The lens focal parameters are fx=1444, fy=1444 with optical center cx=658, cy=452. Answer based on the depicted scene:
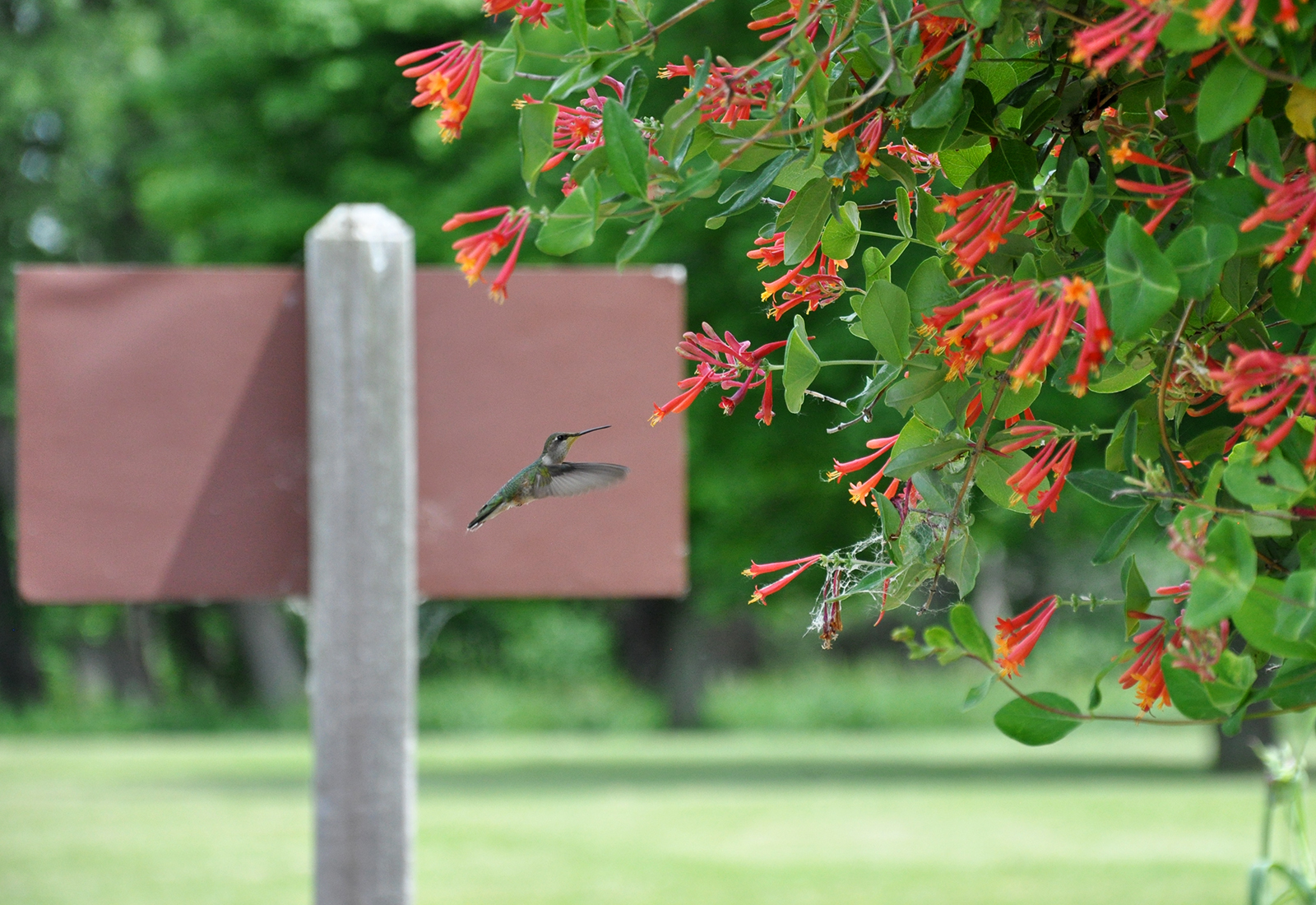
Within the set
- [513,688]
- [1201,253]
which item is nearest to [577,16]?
[1201,253]

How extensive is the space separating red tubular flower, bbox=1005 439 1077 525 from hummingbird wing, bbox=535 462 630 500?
79 centimetres

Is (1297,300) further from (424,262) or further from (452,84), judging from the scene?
(424,262)

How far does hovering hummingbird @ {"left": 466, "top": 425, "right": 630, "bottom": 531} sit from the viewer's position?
1.89m

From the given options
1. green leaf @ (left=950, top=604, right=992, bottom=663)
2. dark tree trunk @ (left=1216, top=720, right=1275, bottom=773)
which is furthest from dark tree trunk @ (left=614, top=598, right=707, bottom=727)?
green leaf @ (left=950, top=604, right=992, bottom=663)

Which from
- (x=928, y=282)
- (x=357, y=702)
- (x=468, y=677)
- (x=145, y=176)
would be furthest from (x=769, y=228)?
(x=468, y=677)

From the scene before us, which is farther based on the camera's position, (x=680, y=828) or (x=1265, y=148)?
(x=680, y=828)

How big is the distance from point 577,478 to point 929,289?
0.86 m

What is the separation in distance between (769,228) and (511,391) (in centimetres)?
141

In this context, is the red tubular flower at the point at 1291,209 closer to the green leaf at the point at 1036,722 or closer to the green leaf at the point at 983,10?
the green leaf at the point at 983,10

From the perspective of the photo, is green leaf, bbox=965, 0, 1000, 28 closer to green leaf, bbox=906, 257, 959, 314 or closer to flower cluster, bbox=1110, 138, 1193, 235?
flower cluster, bbox=1110, 138, 1193, 235

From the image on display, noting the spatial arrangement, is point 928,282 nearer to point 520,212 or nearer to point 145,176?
point 520,212

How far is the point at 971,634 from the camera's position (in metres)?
1.01

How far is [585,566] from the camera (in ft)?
8.95

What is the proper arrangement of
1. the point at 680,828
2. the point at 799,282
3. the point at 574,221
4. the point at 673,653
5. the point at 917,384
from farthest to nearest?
the point at 673,653, the point at 680,828, the point at 799,282, the point at 917,384, the point at 574,221
